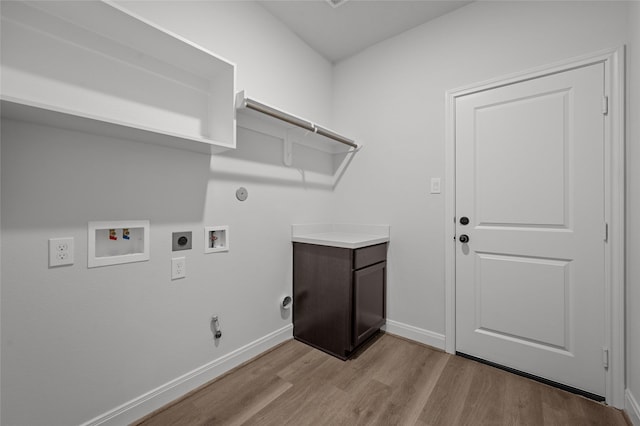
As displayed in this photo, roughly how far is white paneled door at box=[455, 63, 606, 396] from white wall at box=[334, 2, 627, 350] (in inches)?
6.3

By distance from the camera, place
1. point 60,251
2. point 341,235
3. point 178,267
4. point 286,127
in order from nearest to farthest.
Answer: point 60,251, point 178,267, point 286,127, point 341,235

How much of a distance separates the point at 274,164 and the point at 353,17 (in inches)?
51.6

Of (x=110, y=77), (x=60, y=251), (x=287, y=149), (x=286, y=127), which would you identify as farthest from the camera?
(x=287, y=149)

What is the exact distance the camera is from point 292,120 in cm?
185

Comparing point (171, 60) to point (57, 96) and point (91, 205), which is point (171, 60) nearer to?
point (57, 96)

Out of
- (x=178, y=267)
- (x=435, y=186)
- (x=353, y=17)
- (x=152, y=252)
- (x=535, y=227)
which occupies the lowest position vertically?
(x=178, y=267)

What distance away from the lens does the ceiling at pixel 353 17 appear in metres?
1.93

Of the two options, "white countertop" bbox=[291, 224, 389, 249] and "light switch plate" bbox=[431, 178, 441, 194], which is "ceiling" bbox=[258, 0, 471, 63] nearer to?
"light switch plate" bbox=[431, 178, 441, 194]

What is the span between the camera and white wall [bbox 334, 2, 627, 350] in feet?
5.38

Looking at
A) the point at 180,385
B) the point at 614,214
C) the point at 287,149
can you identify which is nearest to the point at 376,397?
the point at 180,385

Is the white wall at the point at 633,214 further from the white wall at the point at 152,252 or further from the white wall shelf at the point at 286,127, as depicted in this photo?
the white wall at the point at 152,252

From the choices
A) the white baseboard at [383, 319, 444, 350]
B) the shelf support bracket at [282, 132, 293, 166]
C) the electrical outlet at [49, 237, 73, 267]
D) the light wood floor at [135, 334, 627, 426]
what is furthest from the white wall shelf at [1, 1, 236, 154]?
the white baseboard at [383, 319, 444, 350]

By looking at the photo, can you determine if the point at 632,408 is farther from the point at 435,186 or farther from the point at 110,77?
the point at 110,77

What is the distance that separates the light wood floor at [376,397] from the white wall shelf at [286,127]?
1564 millimetres
